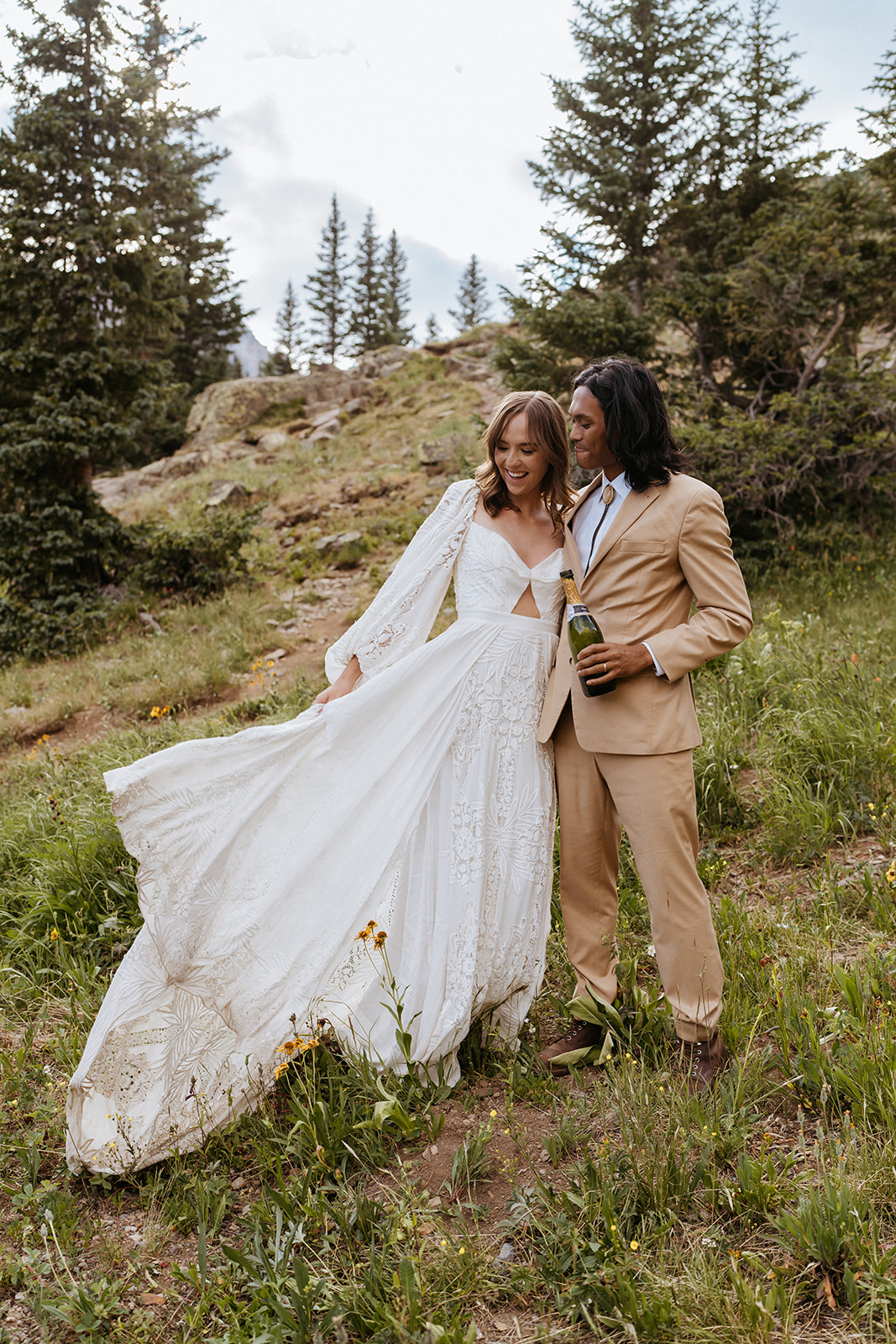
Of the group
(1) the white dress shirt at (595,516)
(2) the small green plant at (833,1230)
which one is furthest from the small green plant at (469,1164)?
(1) the white dress shirt at (595,516)

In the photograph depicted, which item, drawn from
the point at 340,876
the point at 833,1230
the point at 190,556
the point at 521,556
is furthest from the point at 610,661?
the point at 190,556

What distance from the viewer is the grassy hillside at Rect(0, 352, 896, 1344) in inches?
82.0

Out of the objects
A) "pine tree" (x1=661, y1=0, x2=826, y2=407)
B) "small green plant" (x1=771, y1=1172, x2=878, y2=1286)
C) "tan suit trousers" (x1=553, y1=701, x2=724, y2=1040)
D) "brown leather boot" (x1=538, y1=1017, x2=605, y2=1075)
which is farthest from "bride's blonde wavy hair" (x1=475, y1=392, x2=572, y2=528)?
"pine tree" (x1=661, y1=0, x2=826, y2=407)

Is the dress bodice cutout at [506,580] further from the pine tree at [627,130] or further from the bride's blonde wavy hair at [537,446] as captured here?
the pine tree at [627,130]

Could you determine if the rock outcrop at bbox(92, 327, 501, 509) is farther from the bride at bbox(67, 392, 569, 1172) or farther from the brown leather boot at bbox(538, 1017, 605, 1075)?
the brown leather boot at bbox(538, 1017, 605, 1075)

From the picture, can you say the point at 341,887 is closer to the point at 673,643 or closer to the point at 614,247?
the point at 673,643

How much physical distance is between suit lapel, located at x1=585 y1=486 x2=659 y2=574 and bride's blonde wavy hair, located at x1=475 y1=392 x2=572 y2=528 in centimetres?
51

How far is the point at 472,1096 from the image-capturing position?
9.94 feet

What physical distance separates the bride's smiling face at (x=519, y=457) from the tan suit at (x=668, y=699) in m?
0.58

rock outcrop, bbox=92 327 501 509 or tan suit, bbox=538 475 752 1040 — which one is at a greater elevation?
rock outcrop, bbox=92 327 501 509

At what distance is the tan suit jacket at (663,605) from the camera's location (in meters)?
2.74

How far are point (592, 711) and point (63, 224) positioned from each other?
12.4 metres

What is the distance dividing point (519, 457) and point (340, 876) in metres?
1.90

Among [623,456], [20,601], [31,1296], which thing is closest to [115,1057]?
[31,1296]
